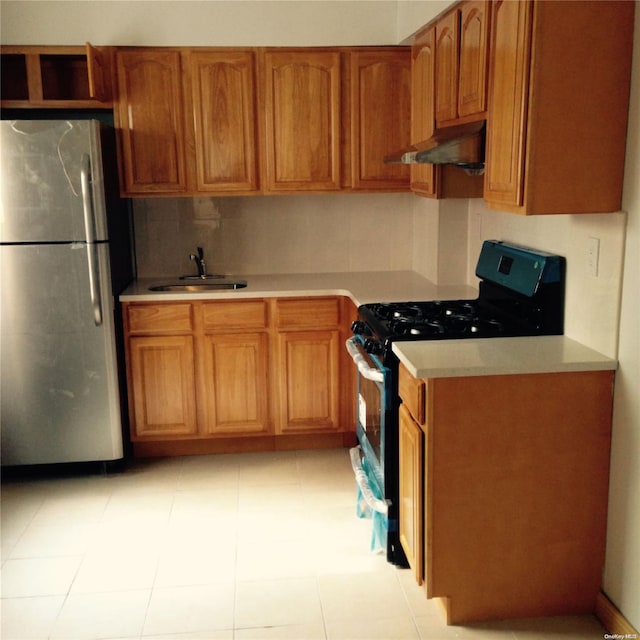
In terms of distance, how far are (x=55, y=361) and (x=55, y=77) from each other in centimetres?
152

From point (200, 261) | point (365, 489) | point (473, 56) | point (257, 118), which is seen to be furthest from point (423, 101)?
point (365, 489)

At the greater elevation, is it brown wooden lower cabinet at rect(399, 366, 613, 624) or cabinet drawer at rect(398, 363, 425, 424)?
cabinet drawer at rect(398, 363, 425, 424)

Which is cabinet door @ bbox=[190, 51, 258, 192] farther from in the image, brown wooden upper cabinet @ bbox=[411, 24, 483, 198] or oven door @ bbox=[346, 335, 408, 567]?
oven door @ bbox=[346, 335, 408, 567]

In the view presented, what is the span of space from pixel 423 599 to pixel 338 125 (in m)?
2.35

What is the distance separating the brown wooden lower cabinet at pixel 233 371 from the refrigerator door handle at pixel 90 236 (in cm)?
20

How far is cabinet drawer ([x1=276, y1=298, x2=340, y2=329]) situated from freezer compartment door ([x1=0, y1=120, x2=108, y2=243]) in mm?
995

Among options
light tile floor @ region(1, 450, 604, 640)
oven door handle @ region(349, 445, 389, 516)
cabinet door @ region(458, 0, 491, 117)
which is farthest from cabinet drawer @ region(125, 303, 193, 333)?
cabinet door @ region(458, 0, 491, 117)

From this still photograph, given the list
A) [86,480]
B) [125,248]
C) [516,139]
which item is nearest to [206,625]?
[86,480]

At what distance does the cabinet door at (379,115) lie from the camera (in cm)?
369

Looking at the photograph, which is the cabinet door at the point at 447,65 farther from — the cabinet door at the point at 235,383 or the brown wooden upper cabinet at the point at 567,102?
the cabinet door at the point at 235,383

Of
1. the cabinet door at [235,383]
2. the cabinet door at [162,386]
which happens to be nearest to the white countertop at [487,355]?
the cabinet door at [235,383]

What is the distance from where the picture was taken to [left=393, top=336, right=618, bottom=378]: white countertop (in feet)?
7.21

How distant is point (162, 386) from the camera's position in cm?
Result: 366

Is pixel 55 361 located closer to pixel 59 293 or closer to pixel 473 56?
pixel 59 293
